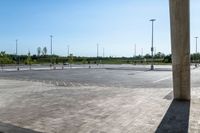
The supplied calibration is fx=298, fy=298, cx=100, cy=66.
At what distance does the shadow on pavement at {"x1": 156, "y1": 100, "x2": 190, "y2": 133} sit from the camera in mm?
8422

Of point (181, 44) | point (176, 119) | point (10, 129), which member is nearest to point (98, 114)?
point (176, 119)

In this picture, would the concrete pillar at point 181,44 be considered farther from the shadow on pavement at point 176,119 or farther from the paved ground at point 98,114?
the shadow on pavement at point 176,119

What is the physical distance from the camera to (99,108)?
11.6 metres

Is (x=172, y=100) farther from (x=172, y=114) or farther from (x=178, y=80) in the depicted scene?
(x=172, y=114)

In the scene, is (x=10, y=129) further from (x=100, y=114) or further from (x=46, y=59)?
(x=46, y=59)

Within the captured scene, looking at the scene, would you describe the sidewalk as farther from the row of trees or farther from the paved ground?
the row of trees

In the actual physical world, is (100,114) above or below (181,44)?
below

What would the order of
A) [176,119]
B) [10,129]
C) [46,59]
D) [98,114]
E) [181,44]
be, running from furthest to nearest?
[46,59]
[181,44]
[98,114]
[176,119]
[10,129]

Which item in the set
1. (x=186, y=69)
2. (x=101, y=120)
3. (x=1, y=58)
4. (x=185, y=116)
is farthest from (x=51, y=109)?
(x=1, y=58)

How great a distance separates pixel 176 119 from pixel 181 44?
409cm

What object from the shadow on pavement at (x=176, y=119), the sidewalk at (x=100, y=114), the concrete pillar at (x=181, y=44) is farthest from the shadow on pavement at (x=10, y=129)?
the concrete pillar at (x=181, y=44)

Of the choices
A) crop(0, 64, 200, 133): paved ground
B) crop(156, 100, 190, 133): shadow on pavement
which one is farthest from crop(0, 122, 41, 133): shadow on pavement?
crop(156, 100, 190, 133): shadow on pavement

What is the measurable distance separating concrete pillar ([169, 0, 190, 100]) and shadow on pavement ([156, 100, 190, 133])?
3.20 feet

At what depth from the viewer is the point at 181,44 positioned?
41.3 ft
